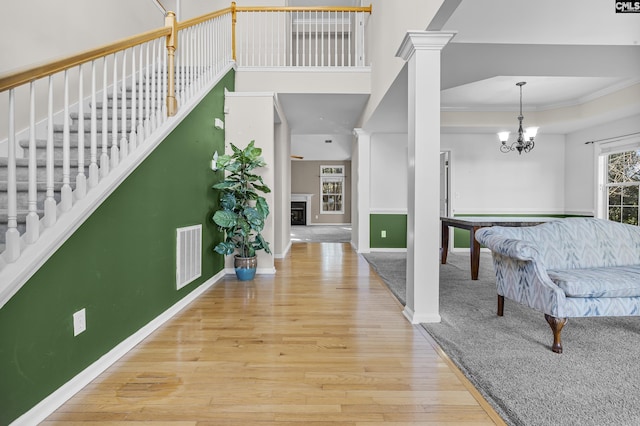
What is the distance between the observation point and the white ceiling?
7.30 feet

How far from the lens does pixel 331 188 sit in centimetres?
1316

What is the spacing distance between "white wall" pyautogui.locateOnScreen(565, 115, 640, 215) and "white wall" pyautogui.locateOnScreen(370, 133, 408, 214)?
296 cm

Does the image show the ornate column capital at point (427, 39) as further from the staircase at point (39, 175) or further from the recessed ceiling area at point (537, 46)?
the staircase at point (39, 175)

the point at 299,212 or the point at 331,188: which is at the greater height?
the point at 331,188

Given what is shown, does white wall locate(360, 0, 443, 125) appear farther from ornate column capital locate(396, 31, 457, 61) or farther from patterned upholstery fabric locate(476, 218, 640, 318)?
patterned upholstery fabric locate(476, 218, 640, 318)

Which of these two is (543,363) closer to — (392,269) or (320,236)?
(392,269)

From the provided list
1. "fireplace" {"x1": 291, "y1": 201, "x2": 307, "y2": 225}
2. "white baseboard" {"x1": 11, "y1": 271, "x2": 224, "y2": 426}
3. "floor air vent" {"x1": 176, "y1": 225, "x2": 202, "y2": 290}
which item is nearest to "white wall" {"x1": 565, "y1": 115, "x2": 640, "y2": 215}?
"floor air vent" {"x1": 176, "y1": 225, "x2": 202, "y2": 290}

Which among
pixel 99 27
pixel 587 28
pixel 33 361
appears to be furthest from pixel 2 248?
pixel 587 28

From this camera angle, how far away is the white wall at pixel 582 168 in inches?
216

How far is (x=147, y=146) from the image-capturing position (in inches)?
91.5

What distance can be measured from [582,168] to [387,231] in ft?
11.6

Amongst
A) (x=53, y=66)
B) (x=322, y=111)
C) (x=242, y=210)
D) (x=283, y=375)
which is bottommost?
(x=283, y=375)

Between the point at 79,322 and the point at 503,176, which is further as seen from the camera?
the point at 503,176

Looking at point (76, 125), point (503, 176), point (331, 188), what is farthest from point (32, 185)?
point (331, 188)
